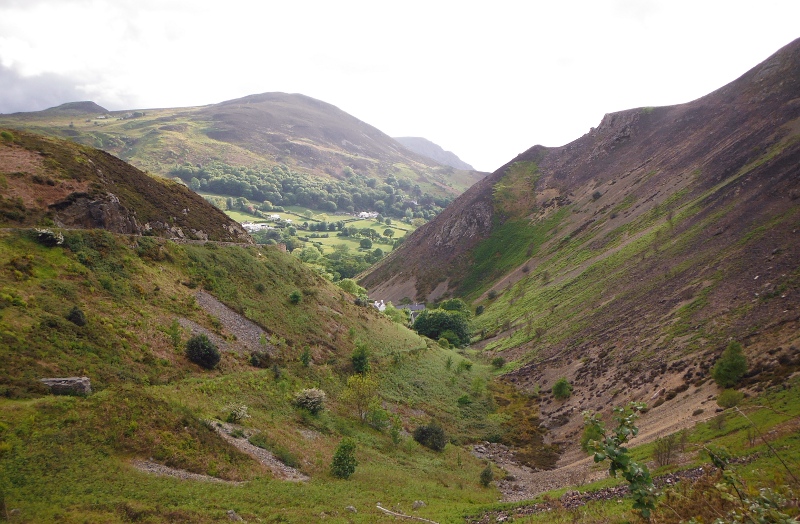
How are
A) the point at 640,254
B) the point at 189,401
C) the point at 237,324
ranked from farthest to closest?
the point at 640,254
the point at 237,324
the point at 189,401

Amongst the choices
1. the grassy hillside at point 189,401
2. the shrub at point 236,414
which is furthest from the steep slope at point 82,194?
the shrub at point 236,414

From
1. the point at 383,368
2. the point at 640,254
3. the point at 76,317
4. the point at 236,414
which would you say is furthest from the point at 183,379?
the point at 640,254

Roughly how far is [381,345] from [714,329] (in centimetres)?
3086

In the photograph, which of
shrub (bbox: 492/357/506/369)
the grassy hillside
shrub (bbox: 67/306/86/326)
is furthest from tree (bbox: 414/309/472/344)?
shrub (bbox: 67/306/86/326)

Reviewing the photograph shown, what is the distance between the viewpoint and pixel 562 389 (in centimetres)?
4203

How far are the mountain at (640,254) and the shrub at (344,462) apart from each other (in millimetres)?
20767

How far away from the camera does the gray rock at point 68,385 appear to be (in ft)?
61.1

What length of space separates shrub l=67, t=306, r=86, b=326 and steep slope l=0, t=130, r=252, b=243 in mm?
9846

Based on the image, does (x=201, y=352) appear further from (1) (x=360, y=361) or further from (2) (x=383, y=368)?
(2) (x=383, y=368)

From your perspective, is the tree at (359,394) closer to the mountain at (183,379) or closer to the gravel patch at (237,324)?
the mountain at (183,379)

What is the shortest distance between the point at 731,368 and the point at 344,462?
24.6 m

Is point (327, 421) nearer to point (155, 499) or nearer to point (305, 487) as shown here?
point (305, 487)

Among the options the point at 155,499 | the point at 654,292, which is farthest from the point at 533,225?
the point at 155,499

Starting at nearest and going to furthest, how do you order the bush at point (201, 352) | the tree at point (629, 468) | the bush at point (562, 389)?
the tree at point (629, 468) → the bush at point (201, 352) → the bush at point (562, 389)
